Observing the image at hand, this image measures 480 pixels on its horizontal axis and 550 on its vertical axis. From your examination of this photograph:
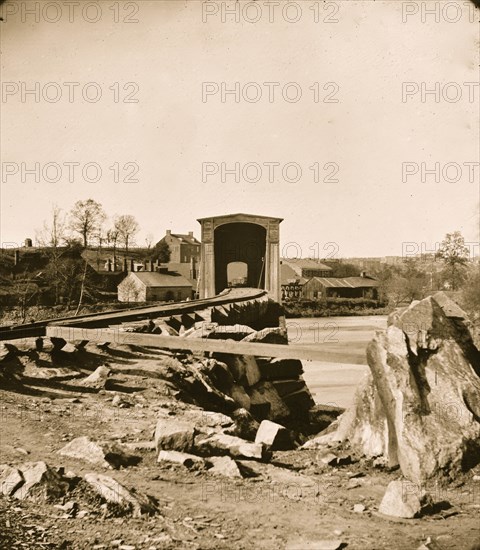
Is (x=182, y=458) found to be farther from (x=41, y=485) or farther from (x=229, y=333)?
(x=229, y=333)

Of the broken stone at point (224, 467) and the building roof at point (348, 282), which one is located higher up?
the building roof at point (348, 282)

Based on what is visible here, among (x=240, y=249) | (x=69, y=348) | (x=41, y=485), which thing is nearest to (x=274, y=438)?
(x=41, y=485)

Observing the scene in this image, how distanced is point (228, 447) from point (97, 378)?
297 cm

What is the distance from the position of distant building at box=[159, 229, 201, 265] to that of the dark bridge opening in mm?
44338

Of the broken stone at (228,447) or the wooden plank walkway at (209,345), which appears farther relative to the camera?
the wooden plank walkway at (209,345)

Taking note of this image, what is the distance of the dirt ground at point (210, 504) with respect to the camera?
10.5ft

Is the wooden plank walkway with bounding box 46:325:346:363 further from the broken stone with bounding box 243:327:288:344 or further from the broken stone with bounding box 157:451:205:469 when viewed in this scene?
the broken stone with bounding box 243:327:288:344

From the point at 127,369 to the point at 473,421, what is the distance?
4971 millimetres

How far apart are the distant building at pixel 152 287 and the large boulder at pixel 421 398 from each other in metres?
43.6

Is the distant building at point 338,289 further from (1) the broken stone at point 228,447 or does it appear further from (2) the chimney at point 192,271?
(1) the broken stone at point 228,447

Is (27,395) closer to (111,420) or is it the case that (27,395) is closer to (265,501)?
(111,420)

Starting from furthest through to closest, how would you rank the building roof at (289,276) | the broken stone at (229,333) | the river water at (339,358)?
1. the building roof at (289,276)
2. the broken stone at (229,333)
3. the river water at (339,358)

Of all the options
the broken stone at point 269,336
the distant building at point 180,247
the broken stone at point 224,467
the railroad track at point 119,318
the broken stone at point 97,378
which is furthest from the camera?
the distant building at point 180,247

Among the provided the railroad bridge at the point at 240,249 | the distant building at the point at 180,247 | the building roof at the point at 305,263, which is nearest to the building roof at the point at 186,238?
the distant building at the point at 180,247
